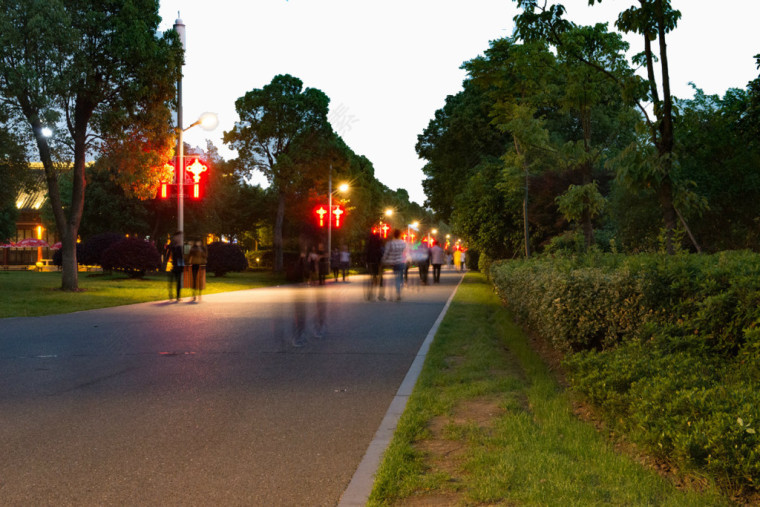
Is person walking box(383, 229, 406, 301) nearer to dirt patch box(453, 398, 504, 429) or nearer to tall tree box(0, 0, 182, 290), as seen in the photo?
tall tree box(0, 0, 182, 290)

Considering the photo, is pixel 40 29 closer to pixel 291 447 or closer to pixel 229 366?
pixel 229 366

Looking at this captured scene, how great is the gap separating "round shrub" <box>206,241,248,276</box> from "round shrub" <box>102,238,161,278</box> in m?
4.31

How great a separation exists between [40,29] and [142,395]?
57.5ft

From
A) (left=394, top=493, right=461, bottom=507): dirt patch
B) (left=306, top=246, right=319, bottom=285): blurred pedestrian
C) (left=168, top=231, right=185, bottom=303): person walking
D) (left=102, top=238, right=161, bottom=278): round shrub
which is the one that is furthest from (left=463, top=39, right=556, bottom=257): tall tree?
(left=102, top=238, right=161, bottom=278): round shrub

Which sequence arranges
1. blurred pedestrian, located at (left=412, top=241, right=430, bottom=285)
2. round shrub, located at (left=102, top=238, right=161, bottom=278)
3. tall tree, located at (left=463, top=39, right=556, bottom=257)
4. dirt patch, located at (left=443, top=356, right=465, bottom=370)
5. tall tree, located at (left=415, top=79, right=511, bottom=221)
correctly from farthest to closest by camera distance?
tall tree, located at (left=415, top=79, right=511, bottom=221) → round shrub, located at (left=102, top=238, right=161, bottom=278) → blurred pedestrian, located at (left=412, top=241, right=430, bottom=285) → tall tree, located at (left=463, top=39, right=556, bottom=257) → dirt patch, located at (left=443, top=356, right=465, bottom=370)

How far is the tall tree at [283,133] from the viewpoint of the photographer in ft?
145

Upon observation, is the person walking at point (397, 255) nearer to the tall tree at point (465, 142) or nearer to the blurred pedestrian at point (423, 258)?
the blurred pedestrian at point (423, 258)

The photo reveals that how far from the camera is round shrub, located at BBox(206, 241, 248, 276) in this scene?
3616 cm

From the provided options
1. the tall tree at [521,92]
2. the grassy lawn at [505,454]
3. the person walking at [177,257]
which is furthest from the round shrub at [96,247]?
the grassy lawn at [505,454]

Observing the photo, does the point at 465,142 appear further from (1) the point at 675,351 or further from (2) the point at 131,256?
(1) the point at 675,351

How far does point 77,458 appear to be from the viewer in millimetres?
4605

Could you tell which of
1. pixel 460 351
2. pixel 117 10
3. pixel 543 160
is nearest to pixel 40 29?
pixel 117 10

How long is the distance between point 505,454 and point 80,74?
21.0 m

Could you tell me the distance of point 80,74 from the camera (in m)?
21.2
